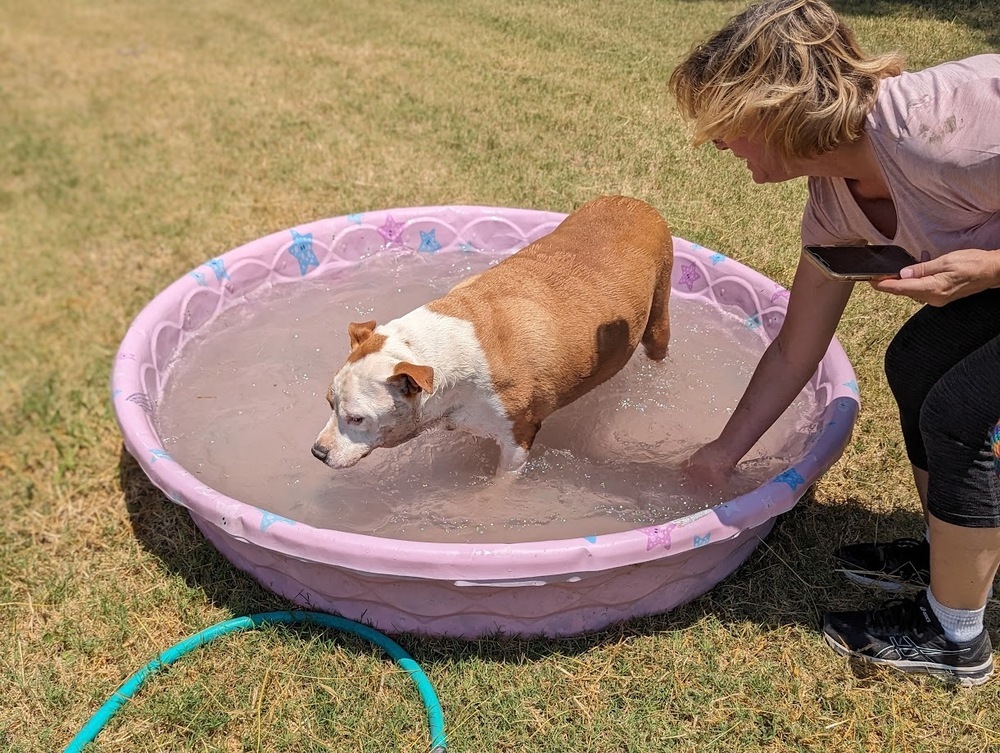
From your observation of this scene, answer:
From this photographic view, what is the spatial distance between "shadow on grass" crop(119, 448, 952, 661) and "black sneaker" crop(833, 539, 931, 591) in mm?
69

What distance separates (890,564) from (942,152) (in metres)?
1.96

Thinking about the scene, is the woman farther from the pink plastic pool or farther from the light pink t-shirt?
the pink plastic pool

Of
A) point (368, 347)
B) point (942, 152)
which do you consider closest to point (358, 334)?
point (368, 347)

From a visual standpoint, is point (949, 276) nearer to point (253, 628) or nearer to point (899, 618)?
point (899, 618)

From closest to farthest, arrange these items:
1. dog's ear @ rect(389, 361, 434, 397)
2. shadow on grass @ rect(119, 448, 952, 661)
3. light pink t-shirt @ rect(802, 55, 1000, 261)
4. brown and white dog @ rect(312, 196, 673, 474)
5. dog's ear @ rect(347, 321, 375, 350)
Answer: light pink t-shirt @ rect(802, 55, 1000, 261) → dog's ear @ rect(389, 361, 434, 397) → shadow on grass @ rect(119, 448, 952, 661) → brown and white dog @ rect(312, 196, 673, 474) → dog's ear @ rect(347, 321, 375, 350)

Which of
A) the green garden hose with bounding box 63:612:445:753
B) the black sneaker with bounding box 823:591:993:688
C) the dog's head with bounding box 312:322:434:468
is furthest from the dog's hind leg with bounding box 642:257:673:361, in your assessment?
the green garden hose with bounding box 63:612:445:753

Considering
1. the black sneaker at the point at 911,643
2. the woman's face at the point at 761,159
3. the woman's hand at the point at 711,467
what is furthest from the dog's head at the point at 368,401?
the black sneaker at the point at 911,643

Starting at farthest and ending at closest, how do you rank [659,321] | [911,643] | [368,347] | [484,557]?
[659,321], [368,347], [911,643], [484,557]

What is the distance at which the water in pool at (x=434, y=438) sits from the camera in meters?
3.99

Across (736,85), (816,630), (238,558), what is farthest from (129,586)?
(736,85)

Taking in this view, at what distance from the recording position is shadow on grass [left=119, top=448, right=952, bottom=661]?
352 cm

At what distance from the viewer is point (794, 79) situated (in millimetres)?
2658

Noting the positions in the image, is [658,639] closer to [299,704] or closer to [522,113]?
[299,704]

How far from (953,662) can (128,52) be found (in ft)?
40.5
